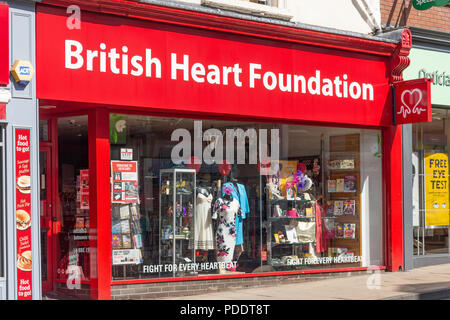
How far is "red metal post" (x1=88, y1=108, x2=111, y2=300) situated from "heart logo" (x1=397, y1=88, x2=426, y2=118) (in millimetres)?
6125

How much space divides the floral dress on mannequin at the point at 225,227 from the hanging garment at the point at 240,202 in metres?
0.09

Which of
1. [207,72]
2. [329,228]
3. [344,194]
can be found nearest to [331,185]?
[344,194]

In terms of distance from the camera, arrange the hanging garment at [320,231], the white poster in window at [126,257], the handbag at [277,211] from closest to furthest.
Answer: the white poster in window at [126,257] → the handbag at [277,211] → the hanging garment at [320,231]

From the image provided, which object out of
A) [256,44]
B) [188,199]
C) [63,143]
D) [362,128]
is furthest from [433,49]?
[63,143]

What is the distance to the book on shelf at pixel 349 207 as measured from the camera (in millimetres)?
13992

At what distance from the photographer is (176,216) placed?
11820mm

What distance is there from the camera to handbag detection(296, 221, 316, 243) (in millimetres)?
13328

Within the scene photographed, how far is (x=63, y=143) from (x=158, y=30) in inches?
94.6

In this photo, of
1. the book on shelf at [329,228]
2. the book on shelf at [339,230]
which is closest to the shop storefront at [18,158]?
the book on shelf at [329,228]

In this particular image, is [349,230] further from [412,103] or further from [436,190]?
[436,190]

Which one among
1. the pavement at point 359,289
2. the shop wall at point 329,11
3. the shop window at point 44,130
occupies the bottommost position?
the pavement at point 359,289

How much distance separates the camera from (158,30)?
1111 centimetres

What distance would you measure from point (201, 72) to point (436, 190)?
691cm

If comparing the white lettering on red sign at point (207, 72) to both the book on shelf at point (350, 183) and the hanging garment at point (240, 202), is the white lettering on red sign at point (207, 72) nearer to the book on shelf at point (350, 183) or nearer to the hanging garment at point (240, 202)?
the book on shelf at point (350, 183)
